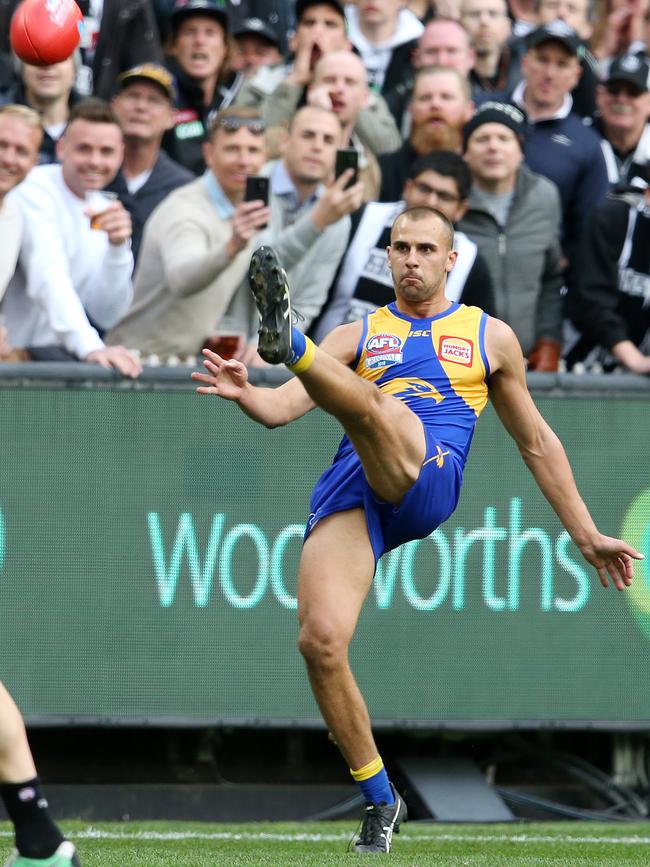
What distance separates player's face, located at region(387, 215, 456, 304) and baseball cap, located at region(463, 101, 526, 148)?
339cm

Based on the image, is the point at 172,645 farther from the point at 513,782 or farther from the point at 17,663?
the point at 513,782

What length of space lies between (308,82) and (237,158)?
187 centimetres

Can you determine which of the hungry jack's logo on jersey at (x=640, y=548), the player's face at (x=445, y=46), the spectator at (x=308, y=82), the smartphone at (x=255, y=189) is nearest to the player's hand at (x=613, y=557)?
the hungry jack's logo on jersey at (x=640, y=548)

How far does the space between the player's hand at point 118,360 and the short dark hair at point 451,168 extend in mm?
2033

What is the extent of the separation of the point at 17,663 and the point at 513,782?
2.78 meters

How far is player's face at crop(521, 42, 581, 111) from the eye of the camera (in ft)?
35.8

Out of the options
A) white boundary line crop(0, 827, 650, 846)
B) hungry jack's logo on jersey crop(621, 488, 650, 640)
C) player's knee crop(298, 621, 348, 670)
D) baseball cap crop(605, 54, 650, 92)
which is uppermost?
baseball cap crop(605, 54, 650, 92)

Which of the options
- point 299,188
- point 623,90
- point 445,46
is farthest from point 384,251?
point 623,90

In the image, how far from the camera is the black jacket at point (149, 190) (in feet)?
33.1

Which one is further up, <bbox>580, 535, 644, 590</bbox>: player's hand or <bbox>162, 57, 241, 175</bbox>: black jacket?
<bbox>162, 57, 241, 175</bbox>: black jacket

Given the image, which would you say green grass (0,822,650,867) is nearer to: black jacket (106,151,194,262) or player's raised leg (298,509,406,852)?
player's raised leg (298,509,406,852)

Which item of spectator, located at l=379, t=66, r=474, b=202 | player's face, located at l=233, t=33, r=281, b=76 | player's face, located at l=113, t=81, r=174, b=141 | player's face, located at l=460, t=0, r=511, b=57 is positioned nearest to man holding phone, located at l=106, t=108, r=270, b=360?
player's face, located at l=113, t=81, r=174, b=141

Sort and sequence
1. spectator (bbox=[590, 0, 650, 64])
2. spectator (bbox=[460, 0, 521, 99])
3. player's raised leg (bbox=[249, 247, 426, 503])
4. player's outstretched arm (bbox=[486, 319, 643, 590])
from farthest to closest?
spectator (bbox=[590, 0, 650, 64]) → spectator (bbox=[460, 0, 521, 99]) → player's outstretched arm (bbox=[486, 319, 643, 590]) → player's raised leg (bbox=[249, 247, 426, 503])

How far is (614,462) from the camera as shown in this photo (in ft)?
28.8
